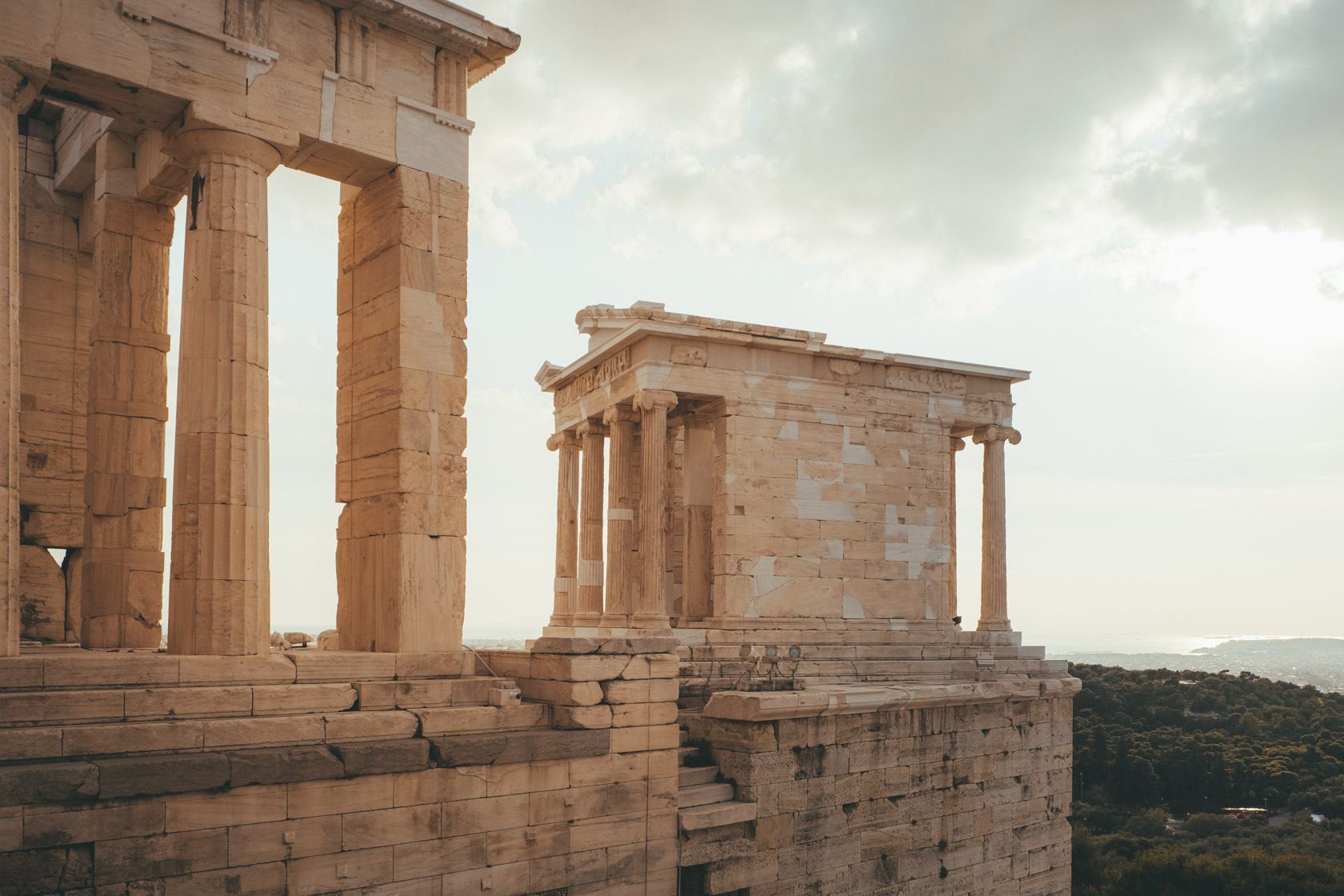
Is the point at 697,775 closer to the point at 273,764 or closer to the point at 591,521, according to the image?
the point at 273,764

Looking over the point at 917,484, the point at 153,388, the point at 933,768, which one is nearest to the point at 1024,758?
the point at 933,768

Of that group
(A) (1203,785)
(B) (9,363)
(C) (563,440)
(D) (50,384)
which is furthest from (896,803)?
(A) (1203,785)

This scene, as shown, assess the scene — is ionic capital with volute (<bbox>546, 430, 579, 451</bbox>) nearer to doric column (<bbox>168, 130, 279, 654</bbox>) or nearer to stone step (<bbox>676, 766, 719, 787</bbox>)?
stone step (<bbox>676, 766, 719, 787</bbox>)

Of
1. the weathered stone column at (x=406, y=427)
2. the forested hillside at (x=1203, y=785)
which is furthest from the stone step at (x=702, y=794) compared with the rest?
the forested hillside at (x=1203, y=785)

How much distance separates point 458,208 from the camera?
37.3 feet

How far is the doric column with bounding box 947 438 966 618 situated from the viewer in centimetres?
2370

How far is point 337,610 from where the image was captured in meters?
11.2

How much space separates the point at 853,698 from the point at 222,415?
8615 millimetres

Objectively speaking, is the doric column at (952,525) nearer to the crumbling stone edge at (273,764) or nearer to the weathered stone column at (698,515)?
the weathered stone column at (698,515)

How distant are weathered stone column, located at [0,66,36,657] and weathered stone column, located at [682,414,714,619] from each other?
1502 cm

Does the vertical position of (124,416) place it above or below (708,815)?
above

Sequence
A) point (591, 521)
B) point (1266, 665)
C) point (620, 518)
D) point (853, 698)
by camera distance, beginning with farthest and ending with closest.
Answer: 1. point (1266, 665)
2. point (591, 521)
3. point (620, 518)
4. point (853, 698)

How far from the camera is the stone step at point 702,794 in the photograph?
12164 millimetres

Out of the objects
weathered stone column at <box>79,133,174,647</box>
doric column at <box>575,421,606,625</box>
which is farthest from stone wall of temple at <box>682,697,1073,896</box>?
doric column at <box>575,421,606,625</box>
